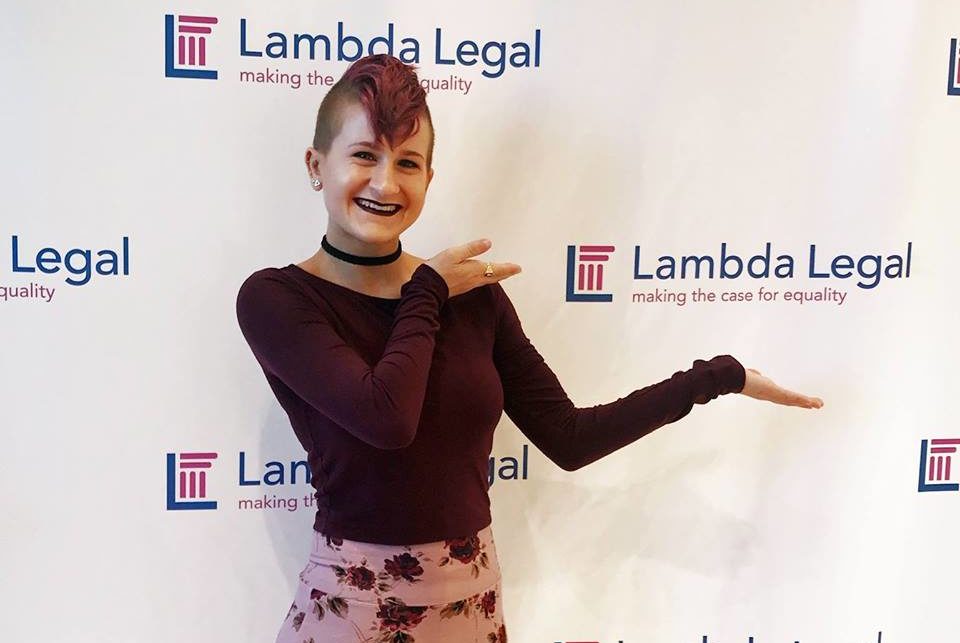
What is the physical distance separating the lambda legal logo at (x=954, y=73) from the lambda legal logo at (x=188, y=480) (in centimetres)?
196

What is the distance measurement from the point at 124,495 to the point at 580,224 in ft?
3.96

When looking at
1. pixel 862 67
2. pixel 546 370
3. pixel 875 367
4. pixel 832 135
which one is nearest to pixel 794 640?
pixel 875 367

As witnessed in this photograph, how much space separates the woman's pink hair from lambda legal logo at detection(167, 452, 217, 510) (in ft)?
2.85

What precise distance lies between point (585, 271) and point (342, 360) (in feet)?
2.91

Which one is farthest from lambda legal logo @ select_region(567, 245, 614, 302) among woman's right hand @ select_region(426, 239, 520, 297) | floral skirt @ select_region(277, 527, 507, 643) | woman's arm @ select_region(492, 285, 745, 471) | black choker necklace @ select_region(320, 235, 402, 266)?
floral skirt @ select_region(277, 527, 507, 643)

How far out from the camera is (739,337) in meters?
2.08

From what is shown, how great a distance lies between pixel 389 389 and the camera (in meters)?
1.25

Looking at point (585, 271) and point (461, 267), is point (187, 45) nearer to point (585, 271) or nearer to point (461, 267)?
point (461, 267)

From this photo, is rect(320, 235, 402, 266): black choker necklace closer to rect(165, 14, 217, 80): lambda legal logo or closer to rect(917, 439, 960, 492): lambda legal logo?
rect(165, 14, 217, 80): lambda legal logo

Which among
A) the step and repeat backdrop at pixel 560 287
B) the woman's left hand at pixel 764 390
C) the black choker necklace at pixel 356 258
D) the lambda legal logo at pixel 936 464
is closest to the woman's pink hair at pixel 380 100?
the black choker necklace at pixel 356 258

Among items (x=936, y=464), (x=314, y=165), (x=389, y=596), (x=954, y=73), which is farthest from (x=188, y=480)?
(x=954, y=73)

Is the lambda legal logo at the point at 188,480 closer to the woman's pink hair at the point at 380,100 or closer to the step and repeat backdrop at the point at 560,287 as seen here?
the step and repeat backdrop at the point at 560,287

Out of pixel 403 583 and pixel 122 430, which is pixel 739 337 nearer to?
pixel 403 583

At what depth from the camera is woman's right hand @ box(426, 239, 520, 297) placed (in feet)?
4.66
